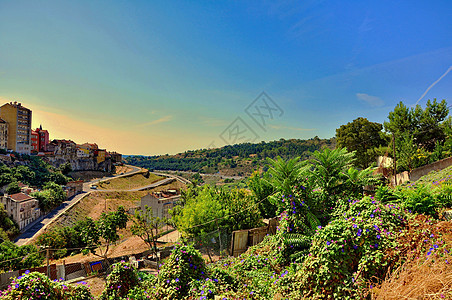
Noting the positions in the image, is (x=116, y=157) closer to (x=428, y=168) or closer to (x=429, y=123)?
(x=429, y=123)

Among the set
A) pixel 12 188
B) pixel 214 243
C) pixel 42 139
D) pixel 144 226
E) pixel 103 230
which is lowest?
pixel 214 243

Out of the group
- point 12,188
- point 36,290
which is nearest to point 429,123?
point 36,290

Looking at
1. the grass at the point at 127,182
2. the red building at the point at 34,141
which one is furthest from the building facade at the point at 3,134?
the grass at the point at 127,182

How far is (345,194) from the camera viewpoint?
217 inches

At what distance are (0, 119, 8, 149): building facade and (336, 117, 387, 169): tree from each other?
2320 inches

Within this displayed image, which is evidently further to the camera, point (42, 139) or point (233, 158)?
point (233, 158)

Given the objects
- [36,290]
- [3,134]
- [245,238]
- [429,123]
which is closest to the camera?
[36,290]

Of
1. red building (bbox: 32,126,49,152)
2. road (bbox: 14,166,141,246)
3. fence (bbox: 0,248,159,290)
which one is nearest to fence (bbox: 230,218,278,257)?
fence (bbox: 0,248,159,290)

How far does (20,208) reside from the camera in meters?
30.5

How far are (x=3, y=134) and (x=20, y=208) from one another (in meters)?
26.1

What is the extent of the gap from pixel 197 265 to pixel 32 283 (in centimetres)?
261

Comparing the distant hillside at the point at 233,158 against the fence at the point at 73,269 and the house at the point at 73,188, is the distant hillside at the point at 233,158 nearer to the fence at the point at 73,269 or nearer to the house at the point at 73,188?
the house at the point at 73,188

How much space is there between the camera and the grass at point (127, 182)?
173 ft

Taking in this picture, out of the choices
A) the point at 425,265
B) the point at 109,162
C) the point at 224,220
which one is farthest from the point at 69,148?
the point at 425,265
